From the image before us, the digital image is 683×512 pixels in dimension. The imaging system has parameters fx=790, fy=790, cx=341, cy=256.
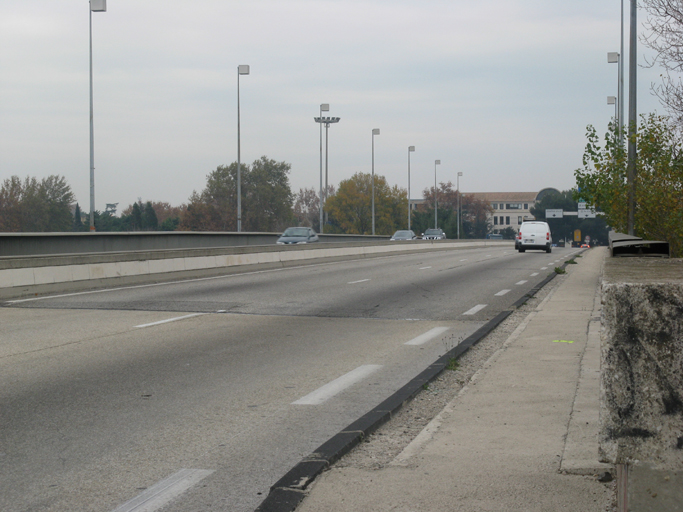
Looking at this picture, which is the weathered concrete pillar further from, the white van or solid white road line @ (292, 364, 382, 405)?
the white van

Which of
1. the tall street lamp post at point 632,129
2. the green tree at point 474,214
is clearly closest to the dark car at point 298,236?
the tall street lamp post at point 632,129

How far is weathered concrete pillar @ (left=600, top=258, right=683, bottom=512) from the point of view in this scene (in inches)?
124

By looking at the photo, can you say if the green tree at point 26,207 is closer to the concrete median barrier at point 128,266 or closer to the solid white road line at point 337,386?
the concrete median barrier at point 128,266

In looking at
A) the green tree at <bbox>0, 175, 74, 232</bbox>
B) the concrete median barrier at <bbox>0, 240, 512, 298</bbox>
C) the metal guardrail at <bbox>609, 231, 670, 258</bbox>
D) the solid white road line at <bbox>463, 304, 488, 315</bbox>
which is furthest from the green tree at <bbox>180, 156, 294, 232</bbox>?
the metal guardrail at <bbox>609, 231, 670, 258</bbox>

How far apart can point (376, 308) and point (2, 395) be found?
26.6 feet

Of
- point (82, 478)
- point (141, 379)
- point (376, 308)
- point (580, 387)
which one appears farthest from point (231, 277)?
point (82, 478)

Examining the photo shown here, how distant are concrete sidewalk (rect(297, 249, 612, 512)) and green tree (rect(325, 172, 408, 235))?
125m

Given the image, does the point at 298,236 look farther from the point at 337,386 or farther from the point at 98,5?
the point at 337,386

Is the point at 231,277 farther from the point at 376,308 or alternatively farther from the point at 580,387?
the point at 580,387

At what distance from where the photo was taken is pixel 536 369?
759 cm

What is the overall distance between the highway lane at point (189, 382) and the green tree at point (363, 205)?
383ft

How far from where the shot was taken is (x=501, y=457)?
184 inches

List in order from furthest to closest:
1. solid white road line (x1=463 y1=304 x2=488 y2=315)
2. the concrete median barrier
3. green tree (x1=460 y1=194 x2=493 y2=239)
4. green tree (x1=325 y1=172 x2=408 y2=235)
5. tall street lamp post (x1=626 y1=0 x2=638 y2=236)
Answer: green tree (x1=460 y1=194 x2=493 y2=239), green tree (x1=325 y1=172 x2=408 y2=235), tall street lamp post (x1=626 y1=0 x2=638 y2=236), the concrete median barrier, solid white road line (x1=463 y1=304 x2=488 y2=315)

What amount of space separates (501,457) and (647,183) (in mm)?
19170
